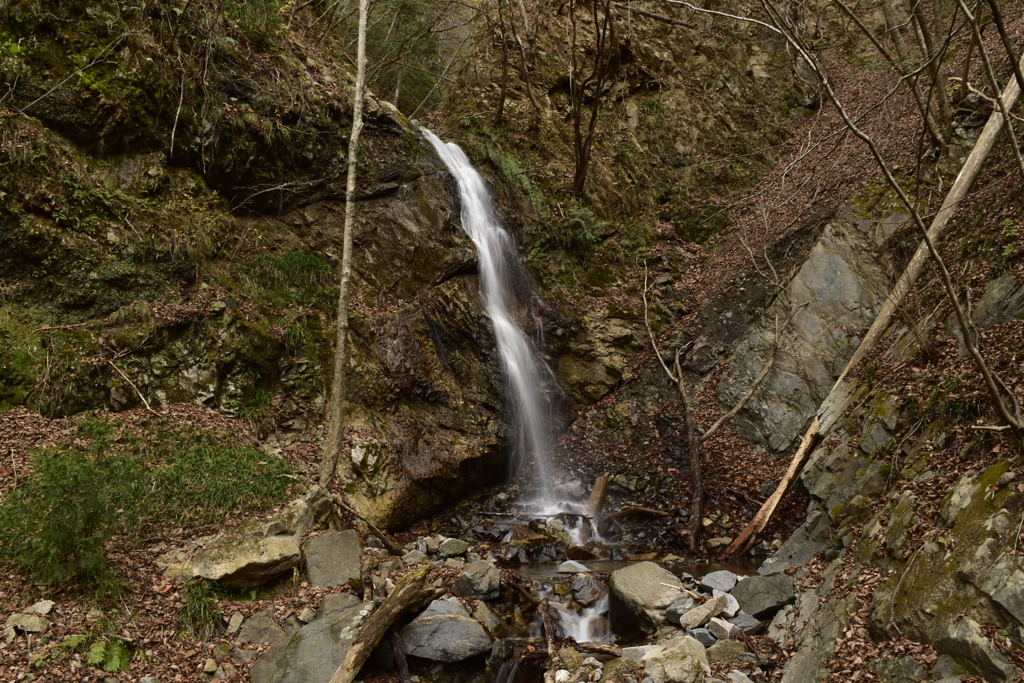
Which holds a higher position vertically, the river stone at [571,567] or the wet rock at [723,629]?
the wet rock at [723,629]

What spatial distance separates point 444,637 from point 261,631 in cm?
177

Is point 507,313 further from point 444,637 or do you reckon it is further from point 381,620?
point 381,620

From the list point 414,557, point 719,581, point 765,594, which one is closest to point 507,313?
point 414,557

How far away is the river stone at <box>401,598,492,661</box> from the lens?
5410 mm

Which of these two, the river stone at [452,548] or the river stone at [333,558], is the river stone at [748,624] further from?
the river stone at [333,558]

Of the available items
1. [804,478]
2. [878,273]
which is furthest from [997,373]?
[878,273]

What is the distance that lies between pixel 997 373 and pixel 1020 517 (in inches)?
69.7

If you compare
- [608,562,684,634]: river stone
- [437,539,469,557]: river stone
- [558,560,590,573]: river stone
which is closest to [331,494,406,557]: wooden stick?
[437,539,469,557]: river stone

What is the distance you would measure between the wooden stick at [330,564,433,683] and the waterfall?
14.6 feet

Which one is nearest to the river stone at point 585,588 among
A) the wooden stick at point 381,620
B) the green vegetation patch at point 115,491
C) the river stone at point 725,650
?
the river stone at point 725,650

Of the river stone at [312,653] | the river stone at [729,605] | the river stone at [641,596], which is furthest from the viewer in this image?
the river stone at [641,596]

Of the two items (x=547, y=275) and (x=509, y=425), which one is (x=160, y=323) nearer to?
(x=509, y=425)

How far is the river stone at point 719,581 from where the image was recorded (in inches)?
257

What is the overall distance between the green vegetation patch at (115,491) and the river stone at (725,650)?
195 inches
